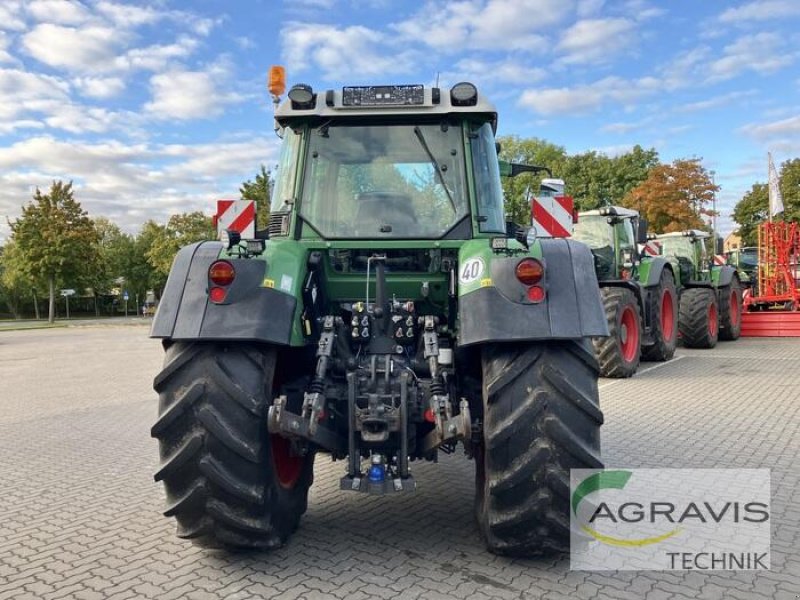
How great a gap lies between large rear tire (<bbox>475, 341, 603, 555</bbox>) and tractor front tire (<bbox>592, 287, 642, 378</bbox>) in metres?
6.81

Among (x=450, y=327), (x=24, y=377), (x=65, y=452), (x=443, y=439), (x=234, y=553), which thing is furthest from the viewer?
(x=24, y=377)

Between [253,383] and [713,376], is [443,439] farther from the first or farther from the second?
[713,376]

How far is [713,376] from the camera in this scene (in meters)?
10.7

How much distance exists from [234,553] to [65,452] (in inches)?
152

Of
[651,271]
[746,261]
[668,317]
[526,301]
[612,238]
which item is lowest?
[668,317]

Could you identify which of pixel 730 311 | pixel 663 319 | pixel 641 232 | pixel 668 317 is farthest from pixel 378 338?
pixel 730 311

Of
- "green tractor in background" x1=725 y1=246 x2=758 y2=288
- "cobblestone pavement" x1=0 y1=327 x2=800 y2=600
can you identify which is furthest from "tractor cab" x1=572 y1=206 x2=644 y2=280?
"green tractor in background" x1=725 y1=246 x2=758 y2=288

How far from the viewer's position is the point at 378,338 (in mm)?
4031

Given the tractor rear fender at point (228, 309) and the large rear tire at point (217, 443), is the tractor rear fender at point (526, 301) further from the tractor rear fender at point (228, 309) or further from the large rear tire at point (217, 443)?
the large rear tire at point (217, 443)

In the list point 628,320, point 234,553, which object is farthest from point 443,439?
point 628,320

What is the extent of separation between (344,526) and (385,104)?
9.18 ft

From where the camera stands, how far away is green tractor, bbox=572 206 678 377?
1096 cm

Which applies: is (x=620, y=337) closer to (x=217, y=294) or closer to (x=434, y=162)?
(x=434, y=162)

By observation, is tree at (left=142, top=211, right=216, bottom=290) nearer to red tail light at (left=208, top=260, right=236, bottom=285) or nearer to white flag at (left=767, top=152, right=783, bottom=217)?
white flag at (left=767, top=152, right=783, bottom=217)
